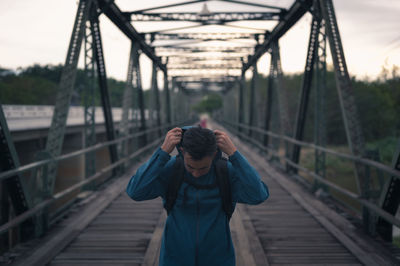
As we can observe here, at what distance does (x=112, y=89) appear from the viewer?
10044cm

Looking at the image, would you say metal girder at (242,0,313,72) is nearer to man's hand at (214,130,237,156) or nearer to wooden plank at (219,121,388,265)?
wooden plank at (219,121,388,265)

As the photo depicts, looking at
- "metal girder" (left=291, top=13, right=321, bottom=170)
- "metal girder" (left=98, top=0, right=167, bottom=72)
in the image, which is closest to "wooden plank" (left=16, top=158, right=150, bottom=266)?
"metal girder" (left=98, top=0, right=167, bottom=72)

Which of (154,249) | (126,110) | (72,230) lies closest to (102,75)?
(126,110)

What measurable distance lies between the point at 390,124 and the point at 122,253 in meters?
56.3

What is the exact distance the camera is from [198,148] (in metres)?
1.83

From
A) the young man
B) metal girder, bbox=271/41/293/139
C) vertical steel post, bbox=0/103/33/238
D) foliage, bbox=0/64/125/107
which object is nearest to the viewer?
the young man

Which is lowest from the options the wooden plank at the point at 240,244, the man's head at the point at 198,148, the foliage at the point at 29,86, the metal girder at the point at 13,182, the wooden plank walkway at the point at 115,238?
the wooden plank at the point at 240,244

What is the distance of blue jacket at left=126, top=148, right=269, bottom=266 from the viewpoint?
194 centimetres

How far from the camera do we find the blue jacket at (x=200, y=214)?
1.94 metres

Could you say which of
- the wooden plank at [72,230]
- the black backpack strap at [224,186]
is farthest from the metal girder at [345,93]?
the wooden plank at [72,230]

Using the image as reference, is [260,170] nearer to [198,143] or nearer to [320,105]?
[320,105]

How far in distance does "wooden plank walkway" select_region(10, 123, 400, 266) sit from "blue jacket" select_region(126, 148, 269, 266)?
2115 millimetres

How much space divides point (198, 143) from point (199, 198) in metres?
0.35

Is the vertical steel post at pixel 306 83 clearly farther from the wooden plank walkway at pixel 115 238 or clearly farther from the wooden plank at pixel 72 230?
the wooden plank at pixel 72 230
